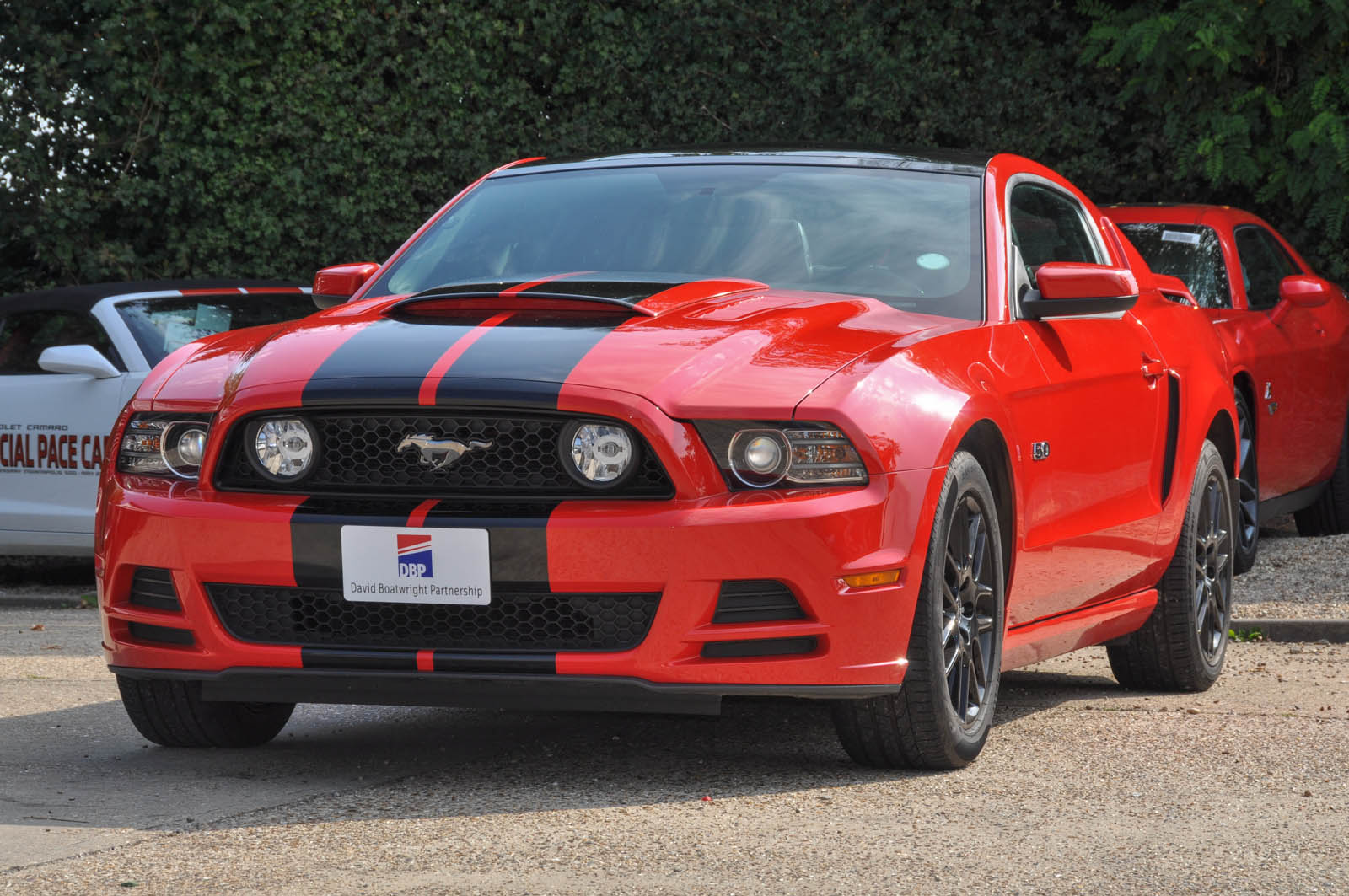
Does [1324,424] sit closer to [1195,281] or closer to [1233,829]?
[1195,281]

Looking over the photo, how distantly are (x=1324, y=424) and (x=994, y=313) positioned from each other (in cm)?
613

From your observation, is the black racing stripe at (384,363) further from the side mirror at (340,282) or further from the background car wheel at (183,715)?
the side mirror at (340,282)

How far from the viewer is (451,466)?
178 inches

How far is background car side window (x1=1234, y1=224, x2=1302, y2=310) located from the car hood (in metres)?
5.58

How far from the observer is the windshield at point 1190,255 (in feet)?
33.1

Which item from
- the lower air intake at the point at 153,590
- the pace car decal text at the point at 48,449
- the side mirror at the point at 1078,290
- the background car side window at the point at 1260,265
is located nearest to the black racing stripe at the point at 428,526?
the lower air intake at the point at 153,590

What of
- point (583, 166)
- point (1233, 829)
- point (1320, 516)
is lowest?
point (1320, 516)

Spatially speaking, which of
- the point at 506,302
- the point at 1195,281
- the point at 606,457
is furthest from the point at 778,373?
the point at 1195,281

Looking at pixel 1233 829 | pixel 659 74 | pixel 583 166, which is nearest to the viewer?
pixel 1233 829

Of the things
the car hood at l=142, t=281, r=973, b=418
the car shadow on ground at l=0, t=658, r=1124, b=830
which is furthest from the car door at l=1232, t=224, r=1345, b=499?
the car hood at l=142, t=281, r=973, b=418

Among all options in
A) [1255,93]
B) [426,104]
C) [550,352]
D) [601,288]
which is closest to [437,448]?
[550,352]

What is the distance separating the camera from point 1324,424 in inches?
430

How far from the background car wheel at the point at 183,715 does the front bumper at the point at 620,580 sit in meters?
0.46

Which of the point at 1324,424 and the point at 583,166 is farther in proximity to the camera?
the point at 1324,424
